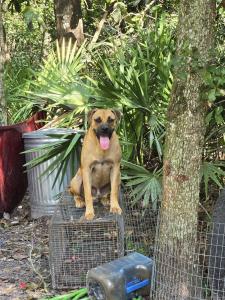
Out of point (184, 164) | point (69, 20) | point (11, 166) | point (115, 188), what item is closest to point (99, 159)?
point (115, 188)

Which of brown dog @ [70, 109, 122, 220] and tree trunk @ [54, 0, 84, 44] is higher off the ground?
tree trunk @ [54, 0, 84, 44]

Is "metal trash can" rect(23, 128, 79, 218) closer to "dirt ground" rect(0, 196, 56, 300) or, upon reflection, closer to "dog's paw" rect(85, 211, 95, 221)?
"dirt ground" rect(0, 196, 56, 300)

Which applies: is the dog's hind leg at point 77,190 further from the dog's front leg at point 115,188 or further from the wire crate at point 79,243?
the dog's front leg at point 115,188

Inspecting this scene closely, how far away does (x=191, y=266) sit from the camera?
4074 millimetres

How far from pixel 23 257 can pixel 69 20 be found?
5167 mm

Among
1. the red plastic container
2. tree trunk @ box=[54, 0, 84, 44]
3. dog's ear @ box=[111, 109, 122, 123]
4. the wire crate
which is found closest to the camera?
the wire crate

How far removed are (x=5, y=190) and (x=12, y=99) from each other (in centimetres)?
162

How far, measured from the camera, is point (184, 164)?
3.97 m

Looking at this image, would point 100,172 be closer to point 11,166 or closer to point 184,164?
point 184,164

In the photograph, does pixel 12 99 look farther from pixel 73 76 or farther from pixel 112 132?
pixel 112 132

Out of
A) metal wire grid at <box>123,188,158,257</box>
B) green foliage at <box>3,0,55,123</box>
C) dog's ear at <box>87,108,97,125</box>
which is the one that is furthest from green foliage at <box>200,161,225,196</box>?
green foliage at <box>3,0,55,123</box>

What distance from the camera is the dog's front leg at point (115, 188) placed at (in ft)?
16.5

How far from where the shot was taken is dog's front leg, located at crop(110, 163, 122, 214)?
503cm

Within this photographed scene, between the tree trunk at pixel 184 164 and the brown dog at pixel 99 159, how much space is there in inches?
39.7
